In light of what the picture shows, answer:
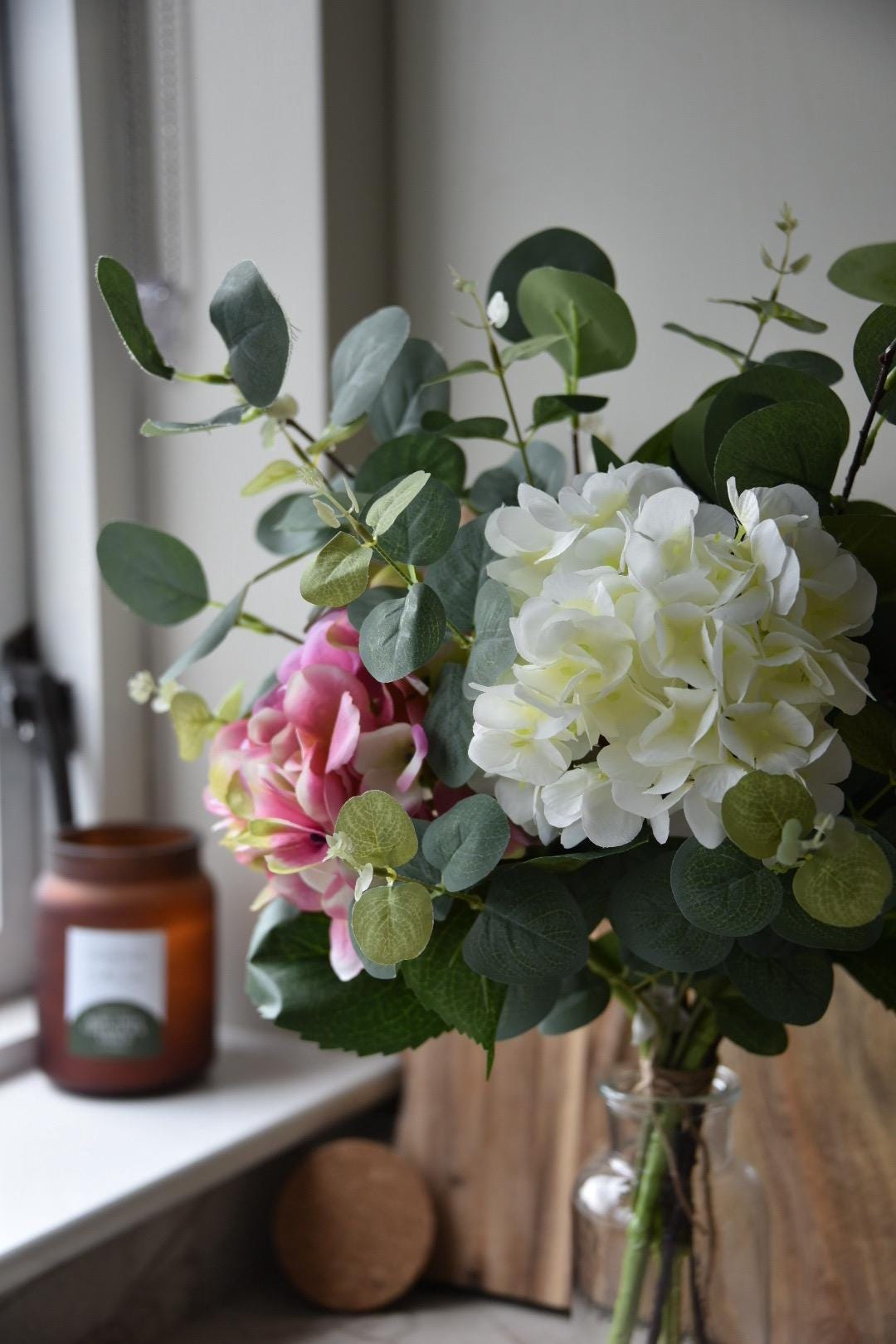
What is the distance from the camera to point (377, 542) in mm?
454

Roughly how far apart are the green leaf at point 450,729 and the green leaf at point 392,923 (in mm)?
51

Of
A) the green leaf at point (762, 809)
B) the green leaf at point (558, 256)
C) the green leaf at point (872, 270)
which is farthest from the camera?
the green leaf at point (558, 256)

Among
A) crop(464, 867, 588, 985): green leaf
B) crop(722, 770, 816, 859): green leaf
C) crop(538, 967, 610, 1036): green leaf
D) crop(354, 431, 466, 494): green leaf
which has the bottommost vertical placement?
crop(538, 967, 610, 1036): green leaf

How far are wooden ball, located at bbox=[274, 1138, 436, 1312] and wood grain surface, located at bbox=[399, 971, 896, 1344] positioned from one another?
0.03 metres

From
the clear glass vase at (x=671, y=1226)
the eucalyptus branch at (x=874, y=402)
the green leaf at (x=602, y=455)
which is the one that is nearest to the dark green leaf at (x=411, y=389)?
the green leaf at (x=602, y=455)

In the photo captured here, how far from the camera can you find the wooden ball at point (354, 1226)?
33.9 inches

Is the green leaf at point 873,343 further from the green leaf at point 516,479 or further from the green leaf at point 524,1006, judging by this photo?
the green leaf at point 524,1006

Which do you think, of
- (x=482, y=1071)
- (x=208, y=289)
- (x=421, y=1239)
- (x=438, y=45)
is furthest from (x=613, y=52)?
(x=421, y=1239)

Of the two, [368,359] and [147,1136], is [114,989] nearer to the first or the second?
[147,1136]

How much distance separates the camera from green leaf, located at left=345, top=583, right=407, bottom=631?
50 centimetres

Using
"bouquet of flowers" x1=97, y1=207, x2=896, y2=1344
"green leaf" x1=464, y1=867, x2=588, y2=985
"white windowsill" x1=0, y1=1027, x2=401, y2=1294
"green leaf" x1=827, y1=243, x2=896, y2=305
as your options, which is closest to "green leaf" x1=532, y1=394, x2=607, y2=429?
"bouquet of flowers" x1=97, y1=207, x2=896, y2=1344

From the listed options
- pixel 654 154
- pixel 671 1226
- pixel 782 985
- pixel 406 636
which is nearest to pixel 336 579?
pixel 406 636

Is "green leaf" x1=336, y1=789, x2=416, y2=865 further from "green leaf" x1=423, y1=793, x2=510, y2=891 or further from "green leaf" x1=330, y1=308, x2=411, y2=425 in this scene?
"green leaf" x1=330, y1=308, x2=411, y2=425

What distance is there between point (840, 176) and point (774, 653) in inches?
17.7
